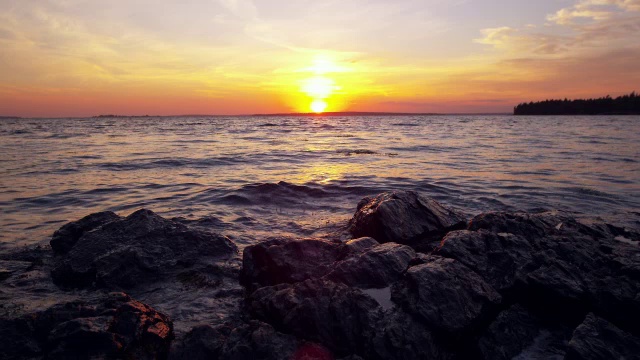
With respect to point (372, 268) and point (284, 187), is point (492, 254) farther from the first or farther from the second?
point (284, 187)

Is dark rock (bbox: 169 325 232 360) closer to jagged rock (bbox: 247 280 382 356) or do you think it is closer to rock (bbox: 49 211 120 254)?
jagged rock (bbox: 247 280 382 356)

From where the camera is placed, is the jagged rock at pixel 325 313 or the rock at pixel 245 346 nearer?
the rock at pixel 245 346

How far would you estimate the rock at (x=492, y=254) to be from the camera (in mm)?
5312

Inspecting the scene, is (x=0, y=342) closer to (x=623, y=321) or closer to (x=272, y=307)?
(x=272, y=307)

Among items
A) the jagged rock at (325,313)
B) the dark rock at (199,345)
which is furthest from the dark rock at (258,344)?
the jagged rock at (325,313)

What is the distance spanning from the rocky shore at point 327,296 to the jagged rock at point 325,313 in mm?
15

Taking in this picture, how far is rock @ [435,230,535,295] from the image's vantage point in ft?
17.4

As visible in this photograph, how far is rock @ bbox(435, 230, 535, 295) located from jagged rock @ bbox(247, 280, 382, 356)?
1768 millimetres

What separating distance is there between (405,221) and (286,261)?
2.97 meters

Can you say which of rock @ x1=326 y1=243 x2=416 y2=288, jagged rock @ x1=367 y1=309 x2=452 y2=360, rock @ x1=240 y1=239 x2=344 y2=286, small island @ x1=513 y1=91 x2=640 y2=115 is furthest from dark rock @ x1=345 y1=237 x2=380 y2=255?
small island @ x1=513 y1=91 x2=640 y2=115

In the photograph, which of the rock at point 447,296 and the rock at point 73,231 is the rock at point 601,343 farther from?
the rock at point 73,231

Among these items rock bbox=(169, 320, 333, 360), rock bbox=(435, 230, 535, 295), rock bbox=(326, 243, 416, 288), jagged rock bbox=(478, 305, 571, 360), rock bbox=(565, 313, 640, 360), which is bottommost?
jagged rock bbox=(478, 305, 571, 360)

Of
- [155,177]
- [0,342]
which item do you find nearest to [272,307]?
[0,342]

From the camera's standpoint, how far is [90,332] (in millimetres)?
4027
